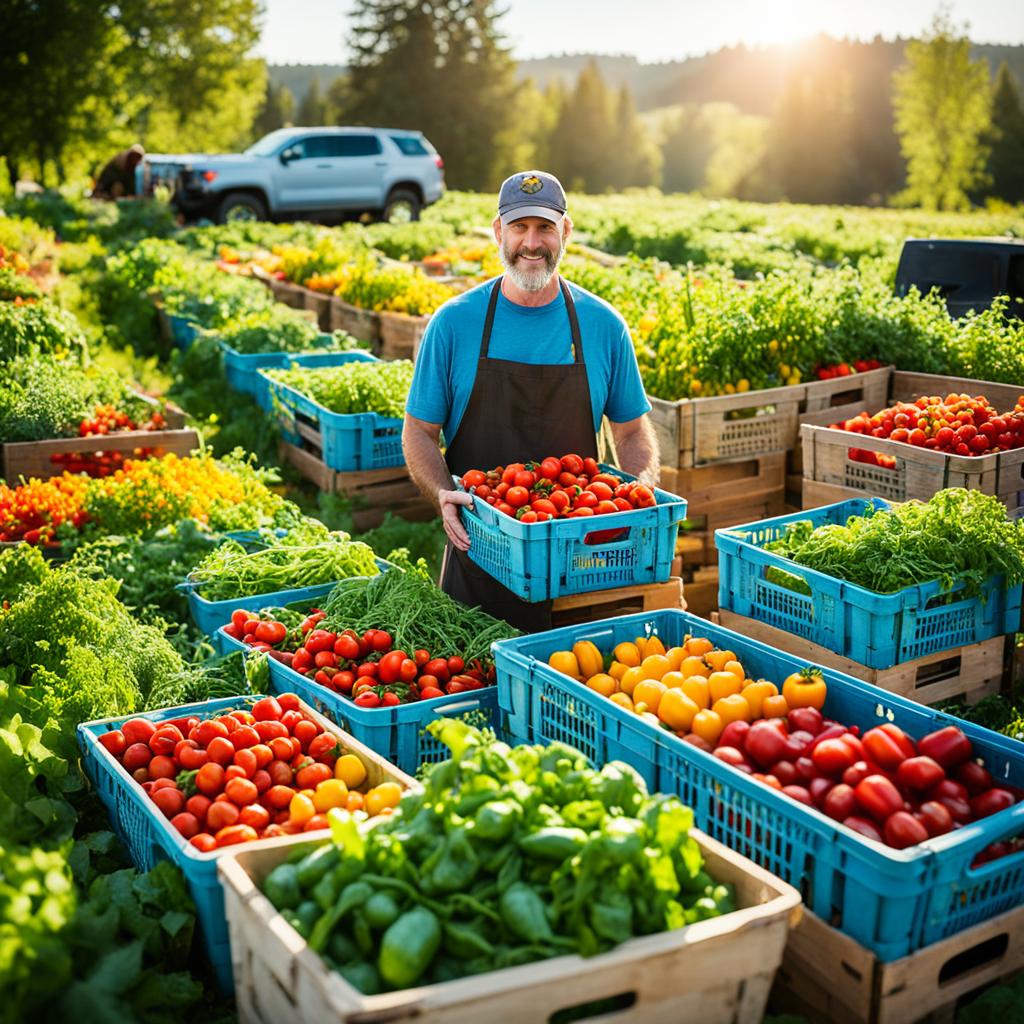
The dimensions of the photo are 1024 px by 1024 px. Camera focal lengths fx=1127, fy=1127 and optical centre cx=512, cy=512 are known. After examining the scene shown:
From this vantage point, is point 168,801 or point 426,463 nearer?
point 168,801

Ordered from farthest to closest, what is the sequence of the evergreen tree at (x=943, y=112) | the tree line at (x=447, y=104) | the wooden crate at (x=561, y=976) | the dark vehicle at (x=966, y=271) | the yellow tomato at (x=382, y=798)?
the evergreen tree at (x=943, y=112)
the tree line at (x=447, y=104)
the dark vehicle at (x=966, y=271)
the yellow tomato at (x=382, y=798)
the wooden crate at (x=561, y=976)

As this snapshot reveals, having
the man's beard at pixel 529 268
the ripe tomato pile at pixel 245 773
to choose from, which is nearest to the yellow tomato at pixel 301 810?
the ripe tomato pile at pixel 245 773

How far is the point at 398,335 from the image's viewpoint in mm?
11516

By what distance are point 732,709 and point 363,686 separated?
1464mm

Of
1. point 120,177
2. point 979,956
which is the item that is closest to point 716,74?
point 120,177

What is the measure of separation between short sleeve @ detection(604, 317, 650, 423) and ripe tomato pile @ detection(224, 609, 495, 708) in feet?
5.02

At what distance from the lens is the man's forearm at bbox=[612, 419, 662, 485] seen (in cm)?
533

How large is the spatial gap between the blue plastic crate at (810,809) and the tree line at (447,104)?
41791 millimetres

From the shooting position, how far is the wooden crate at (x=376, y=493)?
810 cm

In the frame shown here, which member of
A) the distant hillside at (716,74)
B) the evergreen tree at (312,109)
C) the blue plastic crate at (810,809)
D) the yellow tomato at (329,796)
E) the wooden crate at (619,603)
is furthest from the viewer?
the distant hillside at (716,74)

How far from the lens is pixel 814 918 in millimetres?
2996

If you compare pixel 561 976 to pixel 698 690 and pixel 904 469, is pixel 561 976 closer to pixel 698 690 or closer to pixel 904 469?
pixel 698 690

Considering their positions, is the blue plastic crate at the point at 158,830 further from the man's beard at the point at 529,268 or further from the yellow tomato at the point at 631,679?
the man's beard at the point at 529,268

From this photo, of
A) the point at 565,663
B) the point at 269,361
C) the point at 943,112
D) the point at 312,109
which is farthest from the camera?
the point at 312,109
